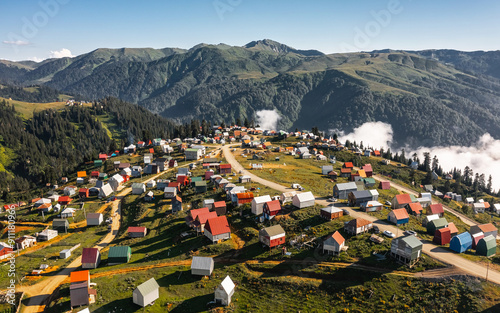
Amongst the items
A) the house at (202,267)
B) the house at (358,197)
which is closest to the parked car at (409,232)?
the house at (358,197)

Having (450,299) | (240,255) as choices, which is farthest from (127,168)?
(450,299)

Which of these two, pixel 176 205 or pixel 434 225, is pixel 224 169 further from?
pixel 434 225

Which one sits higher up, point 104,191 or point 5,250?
point 104,191

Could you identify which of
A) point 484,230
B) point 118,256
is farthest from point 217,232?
point 484,230

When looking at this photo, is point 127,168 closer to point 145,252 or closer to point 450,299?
point 145,252

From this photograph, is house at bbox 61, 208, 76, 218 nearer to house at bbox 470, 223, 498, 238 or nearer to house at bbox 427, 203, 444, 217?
house at bbox 427, 203, 444, 217

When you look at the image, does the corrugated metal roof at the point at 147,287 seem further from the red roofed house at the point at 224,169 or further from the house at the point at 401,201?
the house at the point at 401,201
